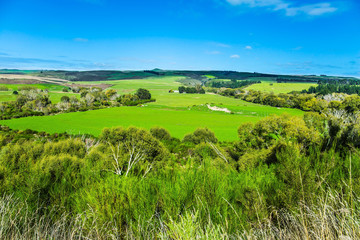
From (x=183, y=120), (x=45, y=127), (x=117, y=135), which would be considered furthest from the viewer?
(x=183, y=120)

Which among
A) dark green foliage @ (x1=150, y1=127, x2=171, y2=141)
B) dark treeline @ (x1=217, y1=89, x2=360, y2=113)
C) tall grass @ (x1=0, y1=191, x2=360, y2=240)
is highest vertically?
tall grass @ (x1=0, y1=191, x2=360, y2=240)

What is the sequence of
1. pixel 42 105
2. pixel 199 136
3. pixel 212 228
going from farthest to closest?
pixel 42 105
pixel 199 136
pixel 212 228

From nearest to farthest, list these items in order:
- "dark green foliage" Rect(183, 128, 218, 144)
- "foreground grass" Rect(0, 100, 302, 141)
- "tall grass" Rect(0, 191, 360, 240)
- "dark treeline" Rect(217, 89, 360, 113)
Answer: "tall grass" Rect(0, 191, 360, 240) < "dark green foliage" Rect(183, 128, 218, 144) < "foreground grass" Rect(0, 100, 302, 141) < "dark treeline" Rect(217, 89, 360, 113)

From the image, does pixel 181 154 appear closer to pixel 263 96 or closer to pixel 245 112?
pixel 245 112

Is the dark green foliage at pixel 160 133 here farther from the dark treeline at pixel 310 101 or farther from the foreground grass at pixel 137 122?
the dark treeline at pixel 310 101

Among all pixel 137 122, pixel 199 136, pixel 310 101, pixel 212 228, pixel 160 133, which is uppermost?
pixel 212 228

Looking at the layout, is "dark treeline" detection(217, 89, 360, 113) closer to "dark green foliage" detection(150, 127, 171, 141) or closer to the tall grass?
"dark green foliage" detection(150, 127, 171, 141)

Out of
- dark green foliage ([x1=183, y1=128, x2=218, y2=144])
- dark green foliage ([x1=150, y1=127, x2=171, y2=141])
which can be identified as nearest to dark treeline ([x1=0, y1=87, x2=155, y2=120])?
dark green foliage ([x1=150, y1=127, x2=171, y2=141])

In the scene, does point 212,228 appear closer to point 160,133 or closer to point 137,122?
point 160,133

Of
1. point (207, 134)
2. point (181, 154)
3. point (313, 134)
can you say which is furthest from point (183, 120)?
point (313, 134)

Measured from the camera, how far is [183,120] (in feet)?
241

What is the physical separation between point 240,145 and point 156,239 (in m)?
33.0

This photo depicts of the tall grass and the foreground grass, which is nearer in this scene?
the tall grass

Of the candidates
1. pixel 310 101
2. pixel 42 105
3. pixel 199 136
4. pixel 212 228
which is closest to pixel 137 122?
pixel 199 136
